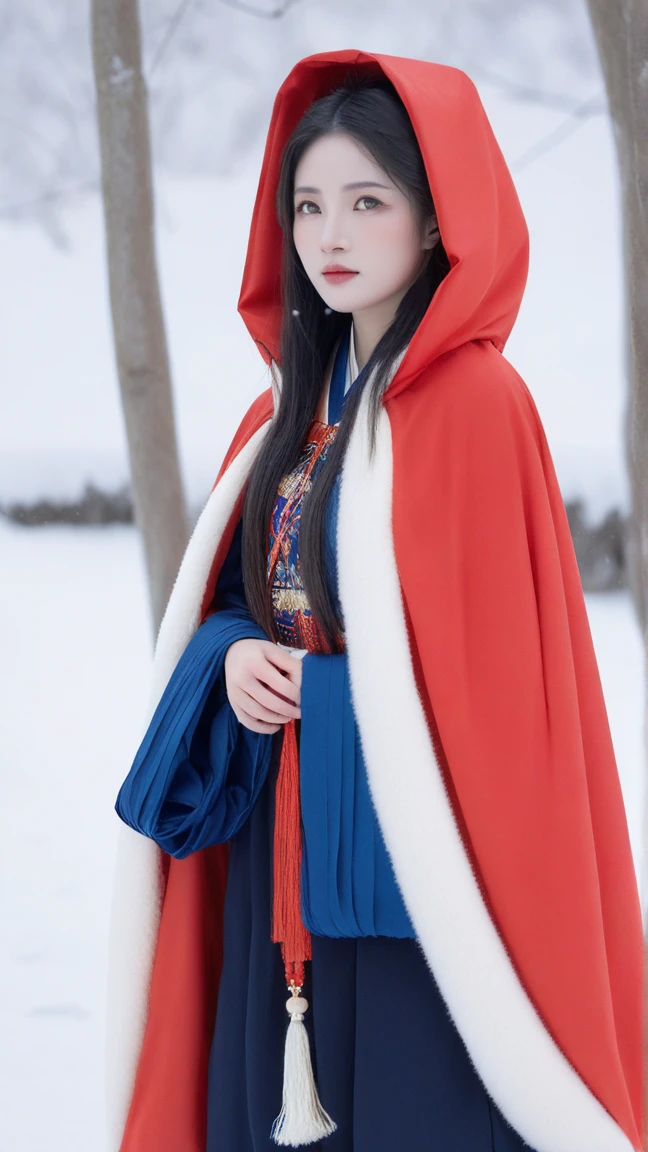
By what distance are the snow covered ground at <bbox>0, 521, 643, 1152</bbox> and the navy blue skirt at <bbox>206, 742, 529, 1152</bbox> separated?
601 millimetres

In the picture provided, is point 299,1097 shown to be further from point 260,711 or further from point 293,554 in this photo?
point 293,554

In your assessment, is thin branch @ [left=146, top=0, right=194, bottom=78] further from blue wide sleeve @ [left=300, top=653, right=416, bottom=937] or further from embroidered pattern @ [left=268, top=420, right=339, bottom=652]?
blue wide sleeve @ [left=300, top=653, right=416, bottom=937]

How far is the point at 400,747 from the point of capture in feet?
3.33

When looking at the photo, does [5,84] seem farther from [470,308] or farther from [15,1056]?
[15,1056]

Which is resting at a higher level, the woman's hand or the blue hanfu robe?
the woman's hand

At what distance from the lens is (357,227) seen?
1.06 m

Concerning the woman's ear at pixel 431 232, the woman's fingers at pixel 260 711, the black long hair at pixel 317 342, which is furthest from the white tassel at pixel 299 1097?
the woman's ear at pixel 431 232

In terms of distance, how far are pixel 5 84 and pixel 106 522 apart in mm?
1188

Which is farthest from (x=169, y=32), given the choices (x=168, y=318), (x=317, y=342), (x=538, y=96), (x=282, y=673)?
(x=282, y=673)

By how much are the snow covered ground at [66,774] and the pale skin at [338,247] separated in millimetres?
906

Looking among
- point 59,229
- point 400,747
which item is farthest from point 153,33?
point 400,747

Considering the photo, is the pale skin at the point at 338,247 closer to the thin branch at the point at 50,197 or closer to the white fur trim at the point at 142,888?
the white fur trim at the point at 142,888

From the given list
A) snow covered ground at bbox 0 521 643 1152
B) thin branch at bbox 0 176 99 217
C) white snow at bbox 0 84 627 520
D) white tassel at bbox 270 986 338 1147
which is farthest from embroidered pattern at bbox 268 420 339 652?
thin branch at bbox 0 176 99 217

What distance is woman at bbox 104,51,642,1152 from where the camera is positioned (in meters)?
1.02
